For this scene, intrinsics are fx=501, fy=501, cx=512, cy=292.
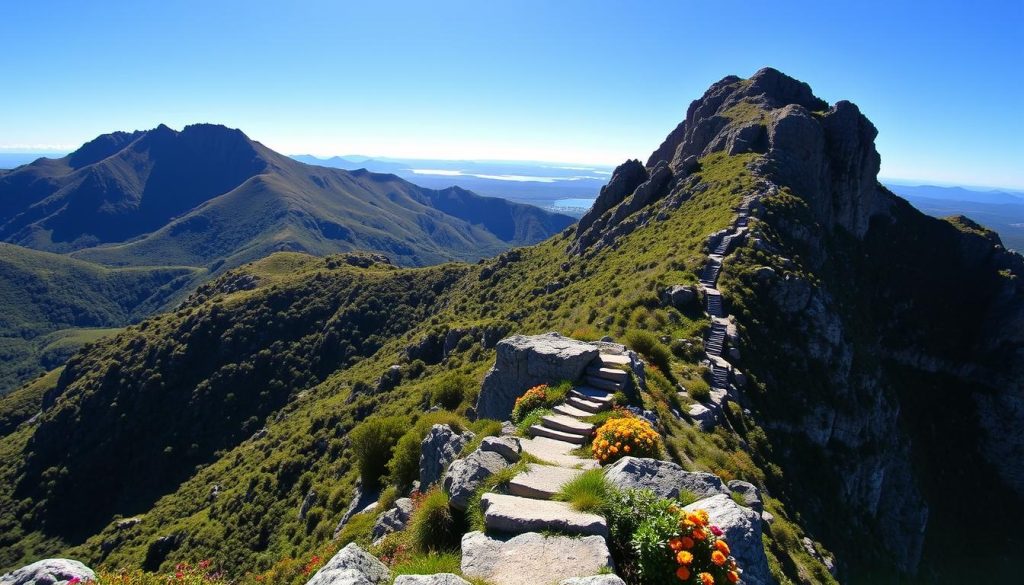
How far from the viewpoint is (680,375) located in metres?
28.2

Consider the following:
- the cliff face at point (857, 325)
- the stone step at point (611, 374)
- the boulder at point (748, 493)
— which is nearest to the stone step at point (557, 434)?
the stone step at point (611, 374)

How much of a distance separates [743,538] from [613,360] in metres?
11.6

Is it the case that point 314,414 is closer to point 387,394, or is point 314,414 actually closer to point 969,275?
point 387,394

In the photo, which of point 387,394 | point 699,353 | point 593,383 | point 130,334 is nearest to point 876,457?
point 699,353

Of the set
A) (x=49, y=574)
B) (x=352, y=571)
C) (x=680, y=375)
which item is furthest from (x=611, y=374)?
(x=49, y=574)

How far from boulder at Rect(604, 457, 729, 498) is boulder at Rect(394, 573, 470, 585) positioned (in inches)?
167

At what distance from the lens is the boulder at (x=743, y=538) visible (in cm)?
958

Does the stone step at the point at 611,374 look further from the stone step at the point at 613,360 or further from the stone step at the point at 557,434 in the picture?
the stone step at the point at 557,434

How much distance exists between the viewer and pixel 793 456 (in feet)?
103

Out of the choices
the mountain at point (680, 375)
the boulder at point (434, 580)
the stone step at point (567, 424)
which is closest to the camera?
the boulder at point (434, 580)

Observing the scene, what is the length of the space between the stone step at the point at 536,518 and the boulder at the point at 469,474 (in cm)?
96

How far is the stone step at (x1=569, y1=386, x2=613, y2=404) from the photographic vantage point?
18453mm

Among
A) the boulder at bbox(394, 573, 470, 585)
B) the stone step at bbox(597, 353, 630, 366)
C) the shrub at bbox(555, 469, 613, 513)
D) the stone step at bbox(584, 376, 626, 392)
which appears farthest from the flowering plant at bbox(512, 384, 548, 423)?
the boulder at bbox(394, 573, 470, 585)

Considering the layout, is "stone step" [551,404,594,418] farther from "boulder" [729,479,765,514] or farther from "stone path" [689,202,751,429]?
"stone path" [689,202,751,429]
